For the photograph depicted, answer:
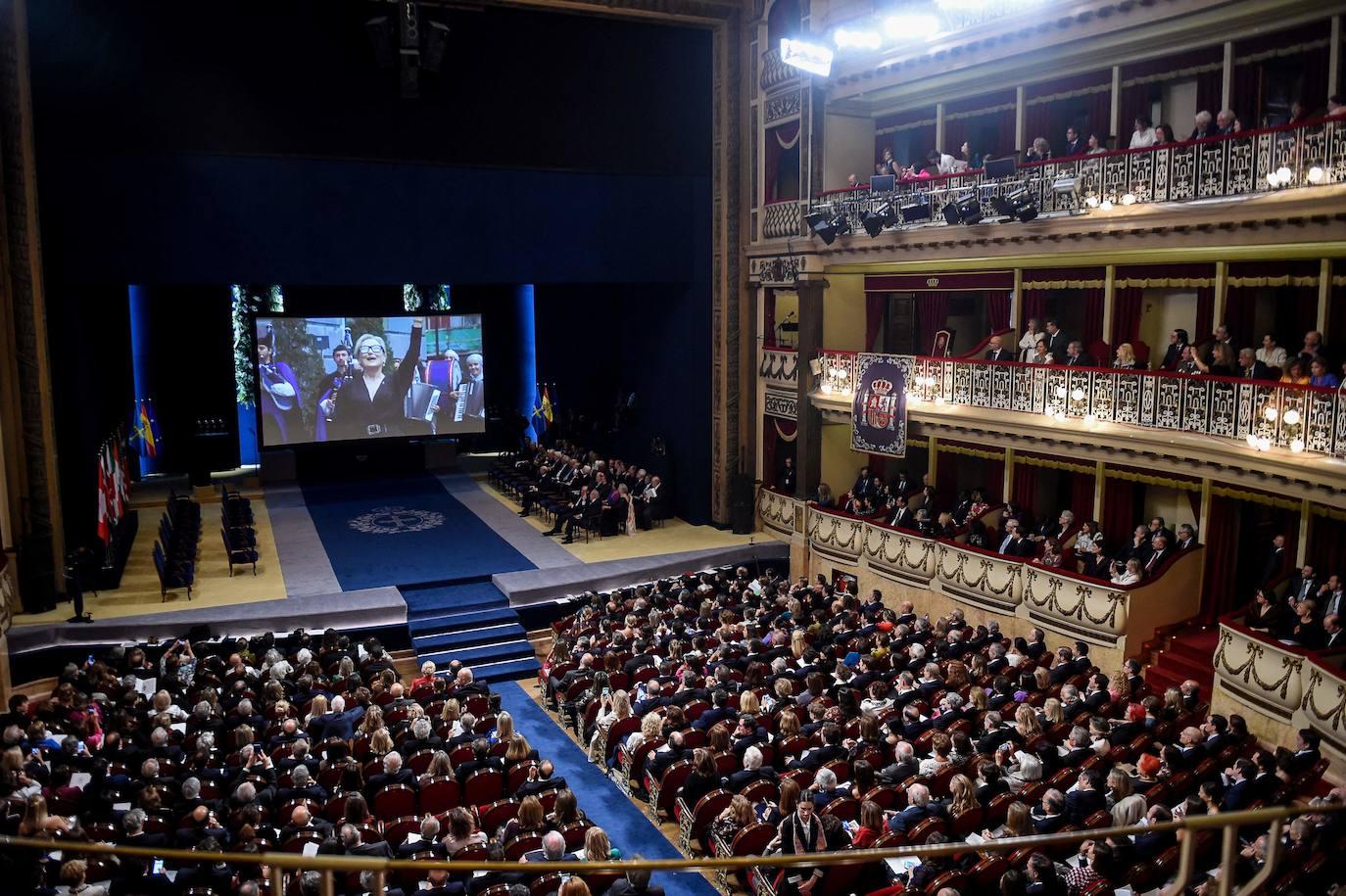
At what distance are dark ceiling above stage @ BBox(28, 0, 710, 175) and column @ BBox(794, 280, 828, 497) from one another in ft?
14.0

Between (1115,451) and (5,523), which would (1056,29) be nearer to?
(1115,451)

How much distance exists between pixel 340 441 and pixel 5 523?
881 centimetres

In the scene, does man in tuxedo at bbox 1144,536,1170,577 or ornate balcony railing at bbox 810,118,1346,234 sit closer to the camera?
ornate balcony railing at bbox 810,118,1346,234

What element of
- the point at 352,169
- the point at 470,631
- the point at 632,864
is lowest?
the point at 470,631

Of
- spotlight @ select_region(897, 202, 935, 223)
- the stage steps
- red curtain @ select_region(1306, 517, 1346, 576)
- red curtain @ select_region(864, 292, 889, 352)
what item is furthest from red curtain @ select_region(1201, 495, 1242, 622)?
the stage steps

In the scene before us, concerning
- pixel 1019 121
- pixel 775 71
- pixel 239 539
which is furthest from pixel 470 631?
pixel 1019 121

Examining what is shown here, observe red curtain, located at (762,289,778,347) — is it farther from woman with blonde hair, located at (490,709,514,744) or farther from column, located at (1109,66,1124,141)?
woman with blonde hair, located at (490,709,514,744)

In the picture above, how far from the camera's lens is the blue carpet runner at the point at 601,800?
1048 centimetres

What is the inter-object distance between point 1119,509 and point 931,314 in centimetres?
538

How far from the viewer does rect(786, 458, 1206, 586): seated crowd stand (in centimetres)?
1519

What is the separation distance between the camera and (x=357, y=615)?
17047 mm

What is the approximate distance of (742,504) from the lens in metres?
22.5

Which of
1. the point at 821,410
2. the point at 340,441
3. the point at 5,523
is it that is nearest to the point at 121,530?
the point at 5,523

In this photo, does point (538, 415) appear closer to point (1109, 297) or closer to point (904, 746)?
point (1109, 297)
